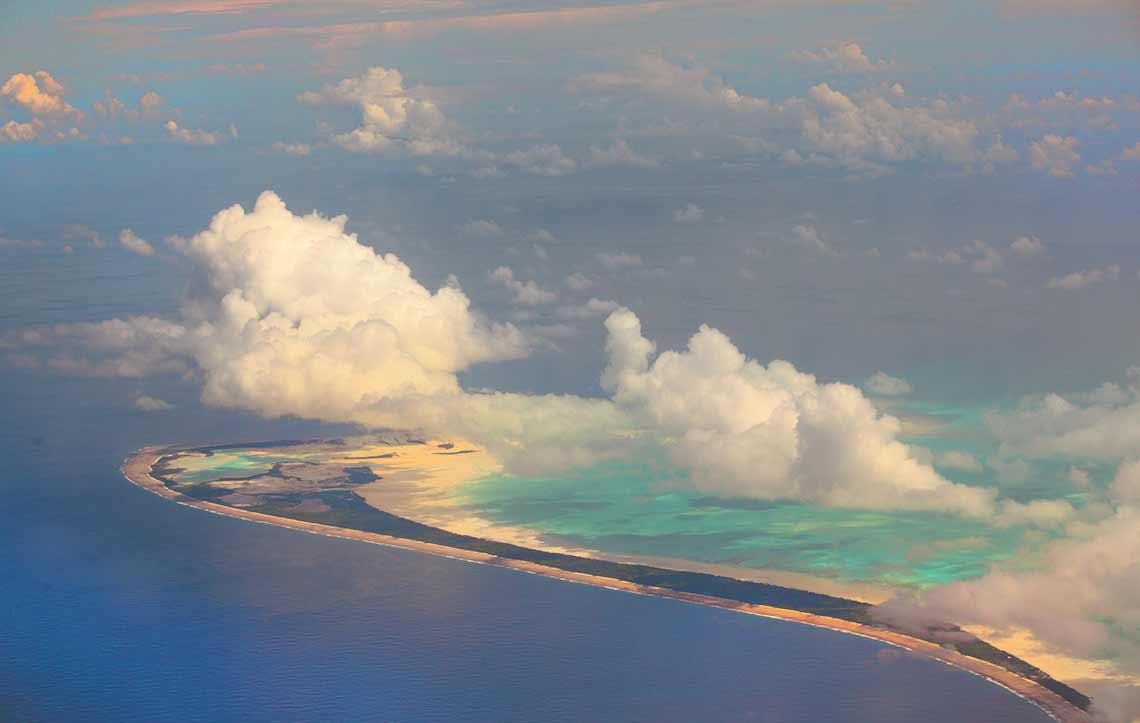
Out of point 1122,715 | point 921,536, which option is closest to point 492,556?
point 921,536

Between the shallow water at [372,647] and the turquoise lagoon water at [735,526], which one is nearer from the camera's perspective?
the shallow water at [372,647]

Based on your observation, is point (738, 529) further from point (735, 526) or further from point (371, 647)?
point (371, 647)

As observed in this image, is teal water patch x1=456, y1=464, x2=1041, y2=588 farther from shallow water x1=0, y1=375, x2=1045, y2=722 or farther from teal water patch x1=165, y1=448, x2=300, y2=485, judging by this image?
teal water patch x1=165, y1=448, x2=300, y2=485

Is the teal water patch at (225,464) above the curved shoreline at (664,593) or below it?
above

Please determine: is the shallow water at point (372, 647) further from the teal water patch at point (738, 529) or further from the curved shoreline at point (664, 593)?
the teal water patch at point (738, 529)

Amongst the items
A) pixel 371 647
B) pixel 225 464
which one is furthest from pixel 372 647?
pixel 225 464
